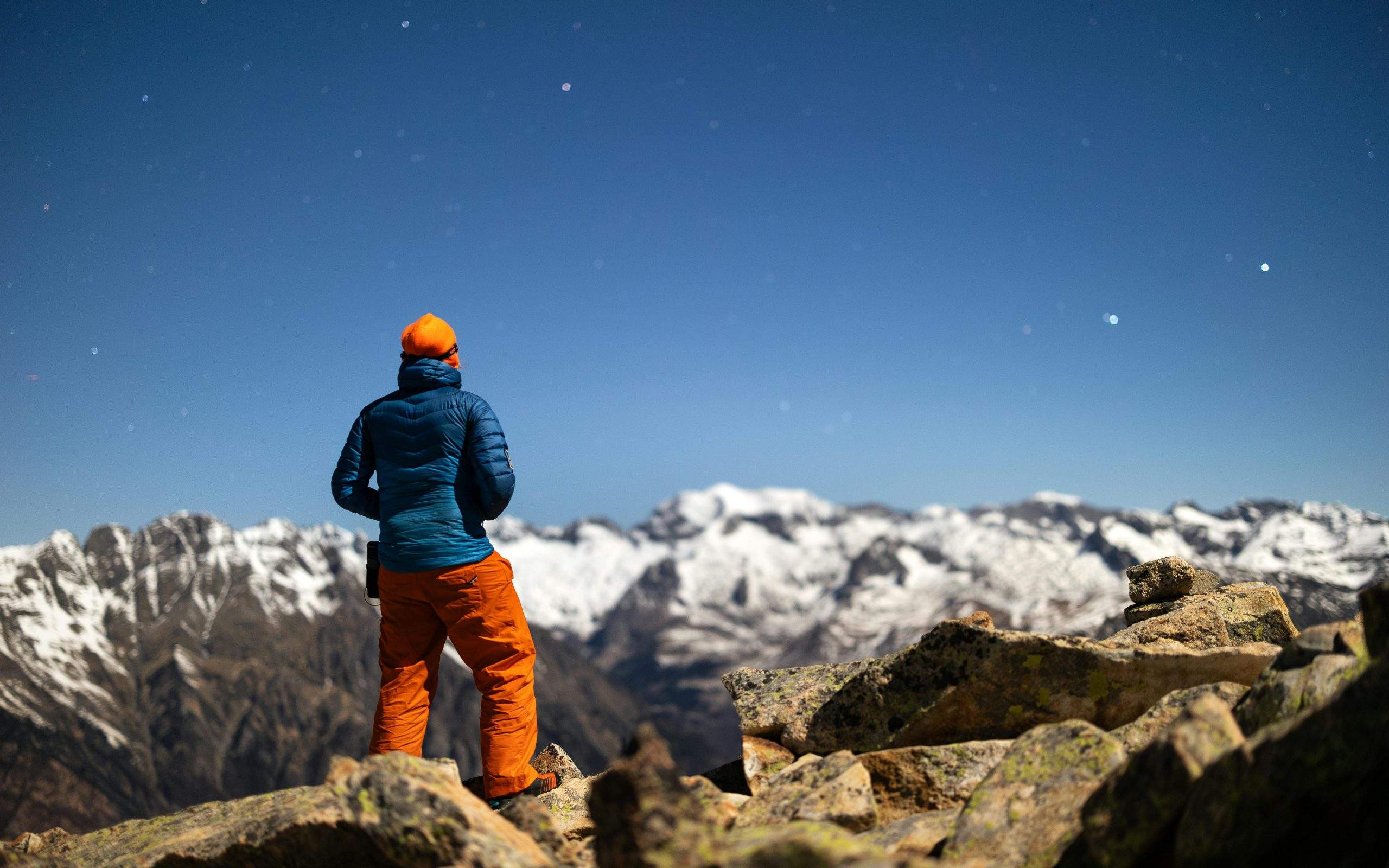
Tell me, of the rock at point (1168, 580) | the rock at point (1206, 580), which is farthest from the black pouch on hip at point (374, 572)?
the rock at point (1206, 580)

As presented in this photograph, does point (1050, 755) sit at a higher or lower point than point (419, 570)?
lower

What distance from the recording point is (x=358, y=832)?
7.96 meters

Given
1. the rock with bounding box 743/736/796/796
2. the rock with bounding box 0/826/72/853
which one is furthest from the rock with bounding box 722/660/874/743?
the rock with bounding box 0/826/72/853

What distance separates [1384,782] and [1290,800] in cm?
58

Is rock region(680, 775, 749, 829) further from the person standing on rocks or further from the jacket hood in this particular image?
the jacket hood

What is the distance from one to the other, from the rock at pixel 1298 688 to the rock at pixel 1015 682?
2632mm

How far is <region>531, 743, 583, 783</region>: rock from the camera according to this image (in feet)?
46.6

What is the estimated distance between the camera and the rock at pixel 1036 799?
6480mm

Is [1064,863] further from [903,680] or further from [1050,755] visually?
[903,680]

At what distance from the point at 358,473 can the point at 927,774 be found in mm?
7681

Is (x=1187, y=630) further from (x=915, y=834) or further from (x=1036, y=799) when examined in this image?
(x=915, y=834)

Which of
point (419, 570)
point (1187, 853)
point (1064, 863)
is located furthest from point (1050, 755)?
point (419, 570)

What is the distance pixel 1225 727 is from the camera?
585cm

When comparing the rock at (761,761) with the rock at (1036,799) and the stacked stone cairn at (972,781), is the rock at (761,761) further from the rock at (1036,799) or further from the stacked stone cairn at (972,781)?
the rock at (1036,799)
